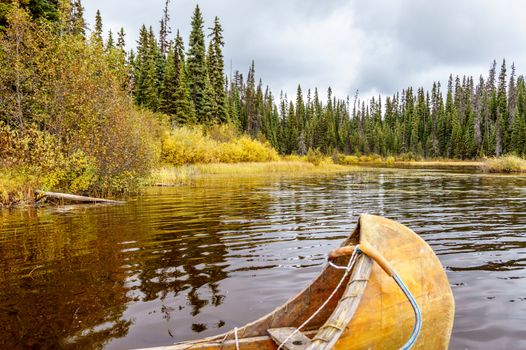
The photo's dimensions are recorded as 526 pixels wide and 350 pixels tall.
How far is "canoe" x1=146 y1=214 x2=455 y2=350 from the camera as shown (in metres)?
3.21

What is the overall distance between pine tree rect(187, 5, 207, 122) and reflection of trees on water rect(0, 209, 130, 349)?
4220 cm

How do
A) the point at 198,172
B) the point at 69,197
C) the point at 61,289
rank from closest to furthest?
the point at 61,289 < the point at 69,197 < the point at 198,172

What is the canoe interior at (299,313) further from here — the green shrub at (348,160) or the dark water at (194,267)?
the green shrub at (348,160)

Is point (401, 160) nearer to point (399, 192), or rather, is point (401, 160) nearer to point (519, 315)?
point (399, 192)

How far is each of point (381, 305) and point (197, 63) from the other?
5187 cm

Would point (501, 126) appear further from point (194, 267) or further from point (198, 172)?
point (194, 267)

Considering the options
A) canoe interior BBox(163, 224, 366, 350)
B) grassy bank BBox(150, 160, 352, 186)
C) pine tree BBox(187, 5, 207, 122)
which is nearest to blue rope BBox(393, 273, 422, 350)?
canoe interior BBox(163, 224, 366, 350)

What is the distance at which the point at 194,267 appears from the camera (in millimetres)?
7465

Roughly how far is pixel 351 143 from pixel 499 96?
108ft

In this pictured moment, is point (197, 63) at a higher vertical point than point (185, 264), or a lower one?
higher

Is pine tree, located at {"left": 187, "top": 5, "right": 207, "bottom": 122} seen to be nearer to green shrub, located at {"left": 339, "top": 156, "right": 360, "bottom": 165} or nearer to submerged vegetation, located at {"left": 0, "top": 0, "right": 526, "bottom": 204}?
submerged vegetation, located at {"left": 0, "top": 0, "right": 526, "bottom": 204}

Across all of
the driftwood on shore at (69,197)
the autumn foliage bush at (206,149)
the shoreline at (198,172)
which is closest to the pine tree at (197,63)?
the autumn foliage bush at (206,149)

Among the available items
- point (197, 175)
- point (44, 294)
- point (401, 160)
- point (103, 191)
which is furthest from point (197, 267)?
point (401, 160)

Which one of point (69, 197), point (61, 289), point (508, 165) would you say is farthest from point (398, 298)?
point (508, 165)
